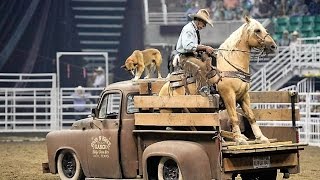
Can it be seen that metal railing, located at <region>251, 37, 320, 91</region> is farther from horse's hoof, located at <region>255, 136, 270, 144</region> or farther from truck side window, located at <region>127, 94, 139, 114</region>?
horse's hoof, located at <region>255, 136, 270, 144</region>

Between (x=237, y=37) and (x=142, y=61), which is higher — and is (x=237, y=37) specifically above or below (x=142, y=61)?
above

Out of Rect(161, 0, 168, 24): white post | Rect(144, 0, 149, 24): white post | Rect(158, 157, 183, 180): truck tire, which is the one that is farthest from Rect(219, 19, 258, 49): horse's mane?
Rect(161, 0, 168, 24): white post

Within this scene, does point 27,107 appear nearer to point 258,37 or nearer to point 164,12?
point 164,12

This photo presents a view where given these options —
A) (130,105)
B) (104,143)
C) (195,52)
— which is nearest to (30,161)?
(104,143)

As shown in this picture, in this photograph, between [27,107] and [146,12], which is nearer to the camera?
[27,107]

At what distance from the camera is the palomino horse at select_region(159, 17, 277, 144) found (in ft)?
32.1

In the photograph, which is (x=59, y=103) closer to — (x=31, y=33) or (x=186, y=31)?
(x=31, y=33)

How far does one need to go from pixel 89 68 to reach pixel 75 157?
2036 cm

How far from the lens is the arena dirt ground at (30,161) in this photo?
13164 millimetres

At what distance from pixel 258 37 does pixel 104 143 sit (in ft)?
8.03

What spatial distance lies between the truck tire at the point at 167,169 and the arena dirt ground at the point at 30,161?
11.0 ft

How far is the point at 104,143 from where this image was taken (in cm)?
1071

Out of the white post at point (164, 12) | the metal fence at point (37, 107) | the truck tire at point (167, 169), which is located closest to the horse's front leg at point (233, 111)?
the truck tire at point (167, 169)

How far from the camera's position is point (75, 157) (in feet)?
37.2
